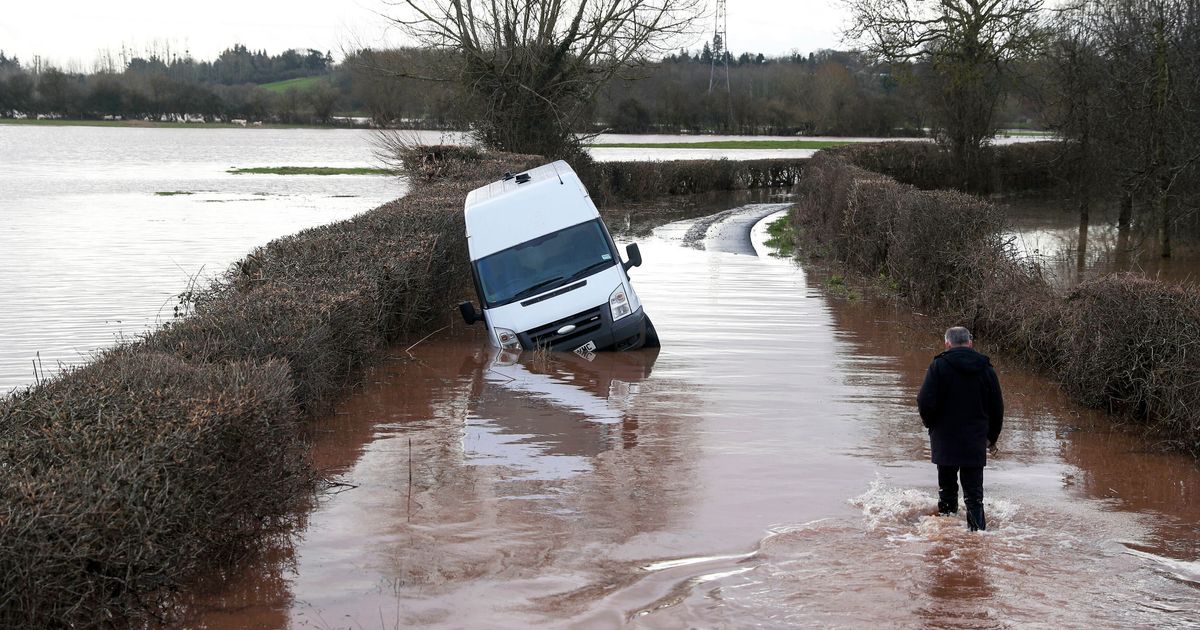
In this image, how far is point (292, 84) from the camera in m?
148

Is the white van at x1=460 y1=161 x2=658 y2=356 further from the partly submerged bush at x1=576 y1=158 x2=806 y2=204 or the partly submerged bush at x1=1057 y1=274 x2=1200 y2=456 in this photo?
the partly submerged bush at x1=576 y1=158 x2=806 y2=204

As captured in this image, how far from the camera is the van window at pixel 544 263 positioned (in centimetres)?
1411

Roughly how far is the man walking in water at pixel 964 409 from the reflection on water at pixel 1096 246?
28.6 feet

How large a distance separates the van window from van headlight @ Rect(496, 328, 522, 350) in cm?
39

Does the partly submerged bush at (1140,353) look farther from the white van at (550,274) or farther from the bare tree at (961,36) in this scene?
the bare tree at (961,36)

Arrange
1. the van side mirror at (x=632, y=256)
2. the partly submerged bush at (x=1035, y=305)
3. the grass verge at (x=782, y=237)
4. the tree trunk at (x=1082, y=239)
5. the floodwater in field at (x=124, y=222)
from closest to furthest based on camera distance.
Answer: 1. the partly submerged bush at (x=1035, y=305)
2. the van side mirror at (x=632, y=256)
3. the floodwater in field at (x=124, y=222)
4. the tree trunk at (x=1082, y=239)
5. the grass verge at (x=782, y=237)

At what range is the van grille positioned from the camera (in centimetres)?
1374

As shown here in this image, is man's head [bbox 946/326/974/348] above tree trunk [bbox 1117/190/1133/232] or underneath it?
above

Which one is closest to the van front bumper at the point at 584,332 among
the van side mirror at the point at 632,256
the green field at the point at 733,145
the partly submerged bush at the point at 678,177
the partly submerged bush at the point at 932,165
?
the van side mirror at the point at 632,256

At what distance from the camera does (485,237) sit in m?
14.6

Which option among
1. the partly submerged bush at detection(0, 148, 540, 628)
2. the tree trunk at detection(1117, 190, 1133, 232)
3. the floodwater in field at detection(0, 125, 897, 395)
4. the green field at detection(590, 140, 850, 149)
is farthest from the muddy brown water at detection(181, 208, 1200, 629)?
the green field at detection(590, 140, 850, 149)

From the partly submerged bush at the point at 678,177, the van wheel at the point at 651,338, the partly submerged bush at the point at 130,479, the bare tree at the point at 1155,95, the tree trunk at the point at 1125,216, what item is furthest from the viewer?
the partly submerged bush at the point at 678,177

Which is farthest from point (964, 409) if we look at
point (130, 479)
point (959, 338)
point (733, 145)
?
point (733, 145)

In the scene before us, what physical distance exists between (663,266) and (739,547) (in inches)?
634
